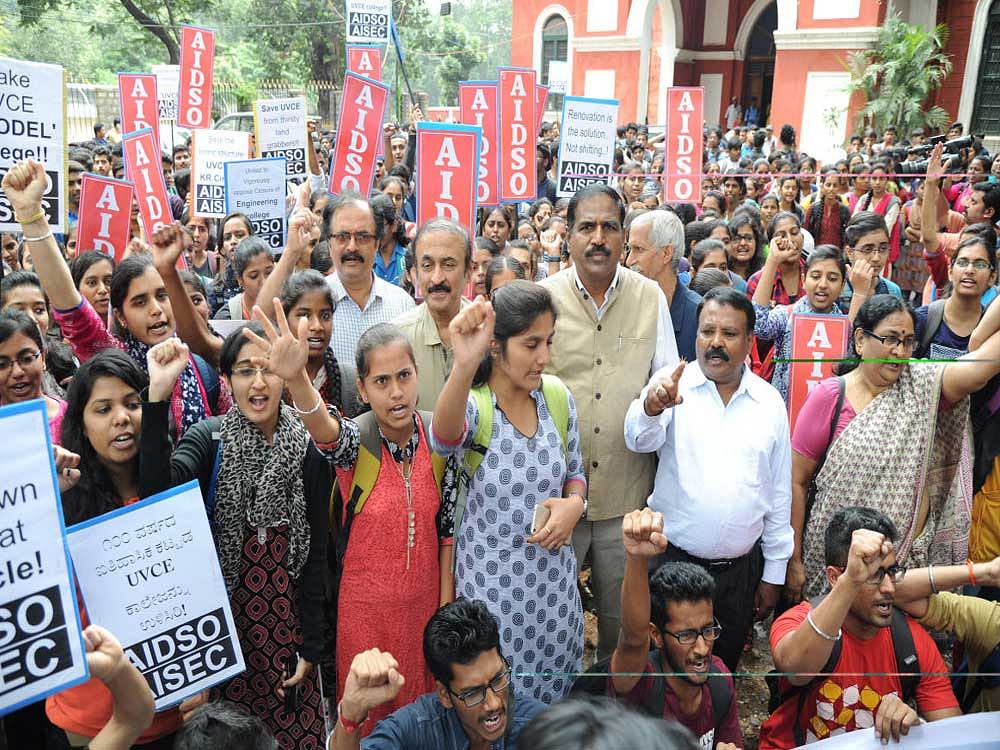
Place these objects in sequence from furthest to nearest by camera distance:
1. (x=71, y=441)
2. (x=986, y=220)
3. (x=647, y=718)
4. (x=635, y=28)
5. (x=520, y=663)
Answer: (x=635, y=28) → (x=986, y=220) → (x=520, y=663) → (x=71, y=441) → (x=647, y=718)

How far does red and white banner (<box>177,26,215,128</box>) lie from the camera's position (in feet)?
28.5

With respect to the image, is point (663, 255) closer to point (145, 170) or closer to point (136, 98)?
point (145, 170)

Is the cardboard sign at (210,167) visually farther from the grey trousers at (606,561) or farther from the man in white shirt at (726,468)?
the man in white shirt at (726,468)

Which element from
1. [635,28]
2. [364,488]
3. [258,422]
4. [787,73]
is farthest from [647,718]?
[635,28]

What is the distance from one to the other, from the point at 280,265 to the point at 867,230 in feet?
9.51

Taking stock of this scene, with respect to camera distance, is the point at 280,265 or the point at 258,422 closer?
the point at 258,422

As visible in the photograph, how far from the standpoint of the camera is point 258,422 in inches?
107

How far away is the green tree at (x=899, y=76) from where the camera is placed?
652 inches

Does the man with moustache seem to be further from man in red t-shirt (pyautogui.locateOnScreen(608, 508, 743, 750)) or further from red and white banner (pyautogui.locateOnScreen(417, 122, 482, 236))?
red and white banner (pyautogui.locateOnScreen(417, 122, 482, 236))

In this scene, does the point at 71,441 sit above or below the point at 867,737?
above

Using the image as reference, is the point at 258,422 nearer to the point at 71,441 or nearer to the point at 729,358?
the point at 71,441

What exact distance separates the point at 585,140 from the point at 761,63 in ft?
67.9

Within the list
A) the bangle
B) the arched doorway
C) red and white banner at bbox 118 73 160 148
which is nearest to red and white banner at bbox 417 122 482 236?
the bangle

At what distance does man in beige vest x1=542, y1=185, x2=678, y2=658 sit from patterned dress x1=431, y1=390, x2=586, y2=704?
422mm
